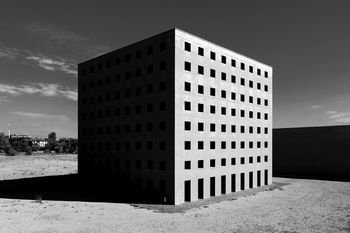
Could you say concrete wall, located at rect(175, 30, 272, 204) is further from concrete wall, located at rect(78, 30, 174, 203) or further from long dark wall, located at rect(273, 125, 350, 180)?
long dark wall, located at rect(273, 125, 350, 180)

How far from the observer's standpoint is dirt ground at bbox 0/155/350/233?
2611cm

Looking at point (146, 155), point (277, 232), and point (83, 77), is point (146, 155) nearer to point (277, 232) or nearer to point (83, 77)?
point (277, 232)

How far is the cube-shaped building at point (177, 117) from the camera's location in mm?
38875

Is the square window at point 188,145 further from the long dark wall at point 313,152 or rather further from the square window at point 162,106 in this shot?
the long dark wall at point 313,152

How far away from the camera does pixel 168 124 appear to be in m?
38.4

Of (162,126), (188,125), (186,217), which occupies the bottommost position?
(186,217)

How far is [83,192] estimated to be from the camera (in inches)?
1716

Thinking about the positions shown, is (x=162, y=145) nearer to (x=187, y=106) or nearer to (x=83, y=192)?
(x=187, y=106)

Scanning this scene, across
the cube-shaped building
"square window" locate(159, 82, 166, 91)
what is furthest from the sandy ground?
"square window" locate(159, 82, 166, 91)

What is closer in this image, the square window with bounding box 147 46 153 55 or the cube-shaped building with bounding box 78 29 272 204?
the cube-shaped building with bounding box 78 29 272 204

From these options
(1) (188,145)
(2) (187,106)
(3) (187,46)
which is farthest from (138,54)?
(1) (188,145)

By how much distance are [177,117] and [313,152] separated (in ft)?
172

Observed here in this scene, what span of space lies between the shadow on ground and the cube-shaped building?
1777mm

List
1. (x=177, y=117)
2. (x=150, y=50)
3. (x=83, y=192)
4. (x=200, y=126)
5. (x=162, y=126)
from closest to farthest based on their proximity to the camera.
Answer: (x=177, y=117) → (x=162, y=126) → (x=200, y=126) → (x=150, y=50) → (x=83, y=192)
